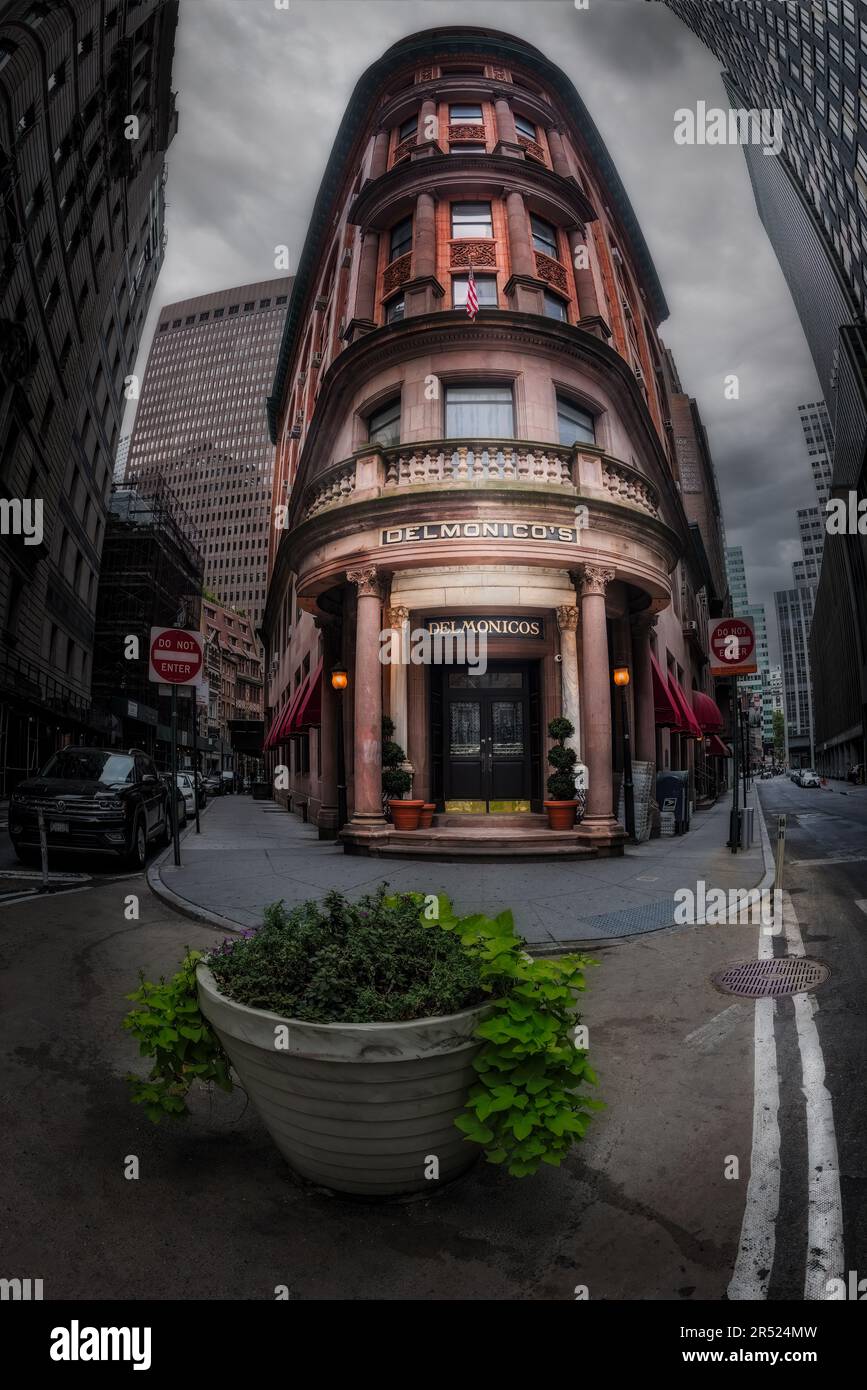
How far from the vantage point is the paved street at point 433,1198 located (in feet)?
8.01

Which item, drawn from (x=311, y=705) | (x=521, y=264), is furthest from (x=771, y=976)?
(x=521, y=264)

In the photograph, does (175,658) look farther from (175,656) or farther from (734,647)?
(734,647)

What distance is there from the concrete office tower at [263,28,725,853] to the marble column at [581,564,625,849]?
41 mm

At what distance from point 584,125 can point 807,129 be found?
126ft

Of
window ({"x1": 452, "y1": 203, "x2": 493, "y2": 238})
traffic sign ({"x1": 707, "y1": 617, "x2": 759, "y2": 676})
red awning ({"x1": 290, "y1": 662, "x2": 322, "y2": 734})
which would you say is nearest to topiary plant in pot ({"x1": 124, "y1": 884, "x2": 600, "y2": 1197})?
traffic sign ({"x1": 707, "y1": 617, "x2": 759, "y2": 676})

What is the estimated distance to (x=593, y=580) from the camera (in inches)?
548

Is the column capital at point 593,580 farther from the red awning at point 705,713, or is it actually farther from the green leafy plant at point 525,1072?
the red awning at point 705,713

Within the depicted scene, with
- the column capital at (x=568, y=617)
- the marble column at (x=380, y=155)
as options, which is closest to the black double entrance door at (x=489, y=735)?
the column capital at (x=568, y=617)

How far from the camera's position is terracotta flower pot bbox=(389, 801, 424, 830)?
13.6 meters

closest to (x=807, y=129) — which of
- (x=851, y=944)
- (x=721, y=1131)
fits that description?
(x=851, y=944)

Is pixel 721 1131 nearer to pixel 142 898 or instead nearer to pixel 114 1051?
pixel 114 1051

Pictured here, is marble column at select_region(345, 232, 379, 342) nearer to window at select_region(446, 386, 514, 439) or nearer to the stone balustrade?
window at select_region(446, 386, 514, 439)

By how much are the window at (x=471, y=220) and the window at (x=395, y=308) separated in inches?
88.2

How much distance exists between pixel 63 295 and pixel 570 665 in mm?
28887
